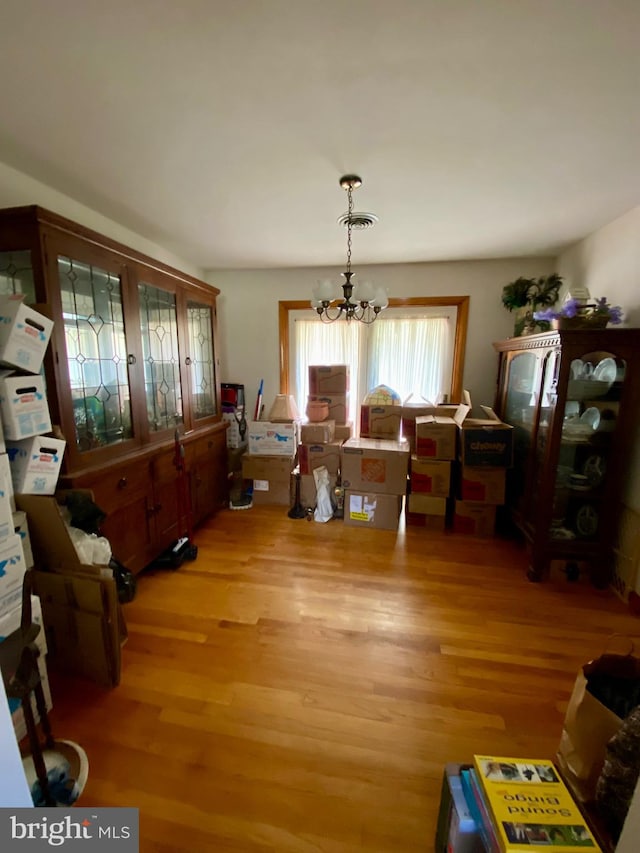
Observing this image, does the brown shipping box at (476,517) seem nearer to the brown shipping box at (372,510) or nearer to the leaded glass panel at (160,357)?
the brown shipping box at (372,510)

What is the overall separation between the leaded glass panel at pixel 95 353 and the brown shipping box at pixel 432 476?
7.18 ft

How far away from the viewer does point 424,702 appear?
146 centimetres

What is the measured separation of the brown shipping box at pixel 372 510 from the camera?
9.68ft

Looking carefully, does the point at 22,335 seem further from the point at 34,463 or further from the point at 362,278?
the point at 362,278

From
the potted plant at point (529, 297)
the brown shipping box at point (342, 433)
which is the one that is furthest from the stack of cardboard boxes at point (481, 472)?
the brown shipping box at point (342, 433)

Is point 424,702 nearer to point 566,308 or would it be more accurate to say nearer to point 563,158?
point 566,308

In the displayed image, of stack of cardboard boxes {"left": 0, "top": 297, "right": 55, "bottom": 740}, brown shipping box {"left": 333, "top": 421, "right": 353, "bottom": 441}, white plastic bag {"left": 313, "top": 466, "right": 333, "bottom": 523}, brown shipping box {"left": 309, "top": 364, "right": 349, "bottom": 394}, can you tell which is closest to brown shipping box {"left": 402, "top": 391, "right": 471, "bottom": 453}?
brown shipping box {"left": 333, "top": 421, "right": 353, "bottom": 441}

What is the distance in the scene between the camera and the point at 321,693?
58.9 inches

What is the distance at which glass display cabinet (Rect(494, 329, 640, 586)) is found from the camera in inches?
82.7

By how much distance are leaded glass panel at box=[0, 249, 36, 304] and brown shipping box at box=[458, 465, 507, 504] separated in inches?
118

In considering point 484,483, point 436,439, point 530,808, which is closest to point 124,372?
point 436,439

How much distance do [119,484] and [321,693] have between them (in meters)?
1.53

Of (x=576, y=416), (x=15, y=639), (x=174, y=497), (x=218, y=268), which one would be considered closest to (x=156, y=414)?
(x=174, y=497)

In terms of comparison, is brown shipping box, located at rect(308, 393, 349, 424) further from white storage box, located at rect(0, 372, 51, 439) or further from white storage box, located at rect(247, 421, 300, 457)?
white storage box, located at rect(0, 372, 51, 439)
